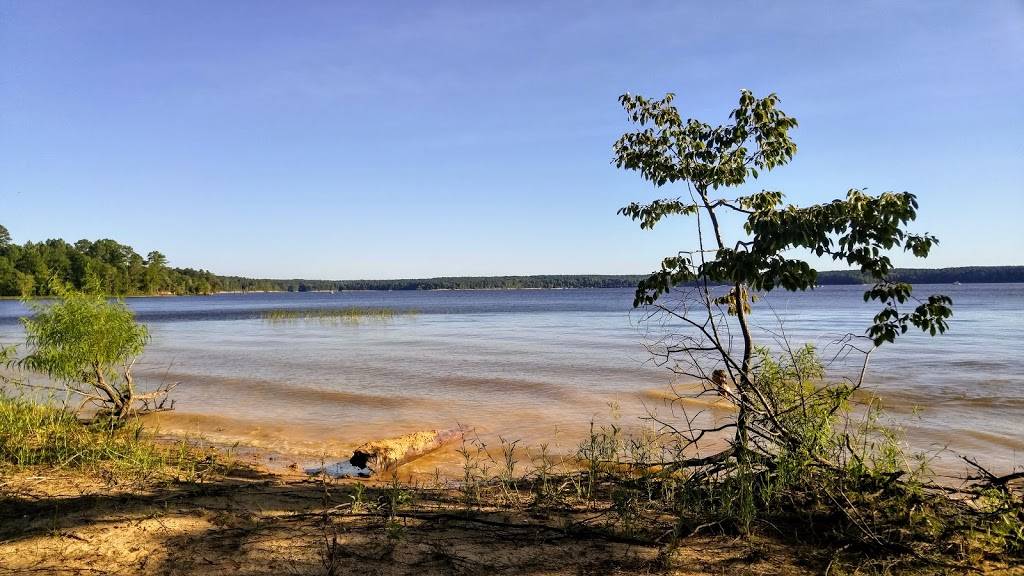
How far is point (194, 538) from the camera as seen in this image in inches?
181

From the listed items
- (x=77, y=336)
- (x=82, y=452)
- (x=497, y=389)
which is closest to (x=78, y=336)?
(x=77, y=336)

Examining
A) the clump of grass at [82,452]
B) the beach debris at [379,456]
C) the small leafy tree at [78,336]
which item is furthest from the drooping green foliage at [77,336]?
the beach debris at [379,456]

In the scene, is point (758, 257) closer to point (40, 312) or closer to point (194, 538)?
point (194, 538)

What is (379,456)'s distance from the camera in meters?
8.73

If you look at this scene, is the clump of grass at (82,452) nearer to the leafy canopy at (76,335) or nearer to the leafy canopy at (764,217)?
the leafy canopy at (76,335)

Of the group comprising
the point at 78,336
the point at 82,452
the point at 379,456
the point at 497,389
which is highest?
the point at 78,336

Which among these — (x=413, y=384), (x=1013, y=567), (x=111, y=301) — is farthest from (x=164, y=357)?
(x=1013, y=567)

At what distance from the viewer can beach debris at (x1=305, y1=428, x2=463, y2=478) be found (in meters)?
8.47

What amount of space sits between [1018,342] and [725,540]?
2798 centimetres

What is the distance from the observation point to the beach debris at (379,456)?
8.47 m

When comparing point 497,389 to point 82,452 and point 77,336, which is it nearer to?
point 77,336

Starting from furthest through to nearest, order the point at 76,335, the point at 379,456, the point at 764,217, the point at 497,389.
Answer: the point at 497,389
the point at 76,335
the point at 379,456
the point at 764,217

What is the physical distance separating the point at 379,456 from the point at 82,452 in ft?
11.7

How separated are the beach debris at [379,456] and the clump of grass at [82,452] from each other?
5.50 ft
